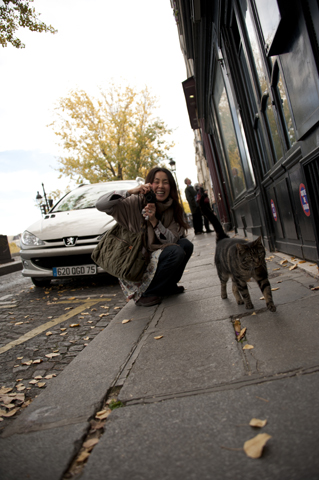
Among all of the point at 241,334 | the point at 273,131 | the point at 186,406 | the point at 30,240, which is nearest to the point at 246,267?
the point at 241,334

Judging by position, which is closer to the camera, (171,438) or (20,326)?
(171,438)

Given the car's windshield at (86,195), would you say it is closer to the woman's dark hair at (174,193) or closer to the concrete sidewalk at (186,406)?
the woman's dark hair at (174,193)

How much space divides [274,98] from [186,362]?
10.3 feet

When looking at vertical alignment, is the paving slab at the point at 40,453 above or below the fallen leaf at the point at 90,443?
above

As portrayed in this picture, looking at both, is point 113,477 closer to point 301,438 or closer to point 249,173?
point 301,438

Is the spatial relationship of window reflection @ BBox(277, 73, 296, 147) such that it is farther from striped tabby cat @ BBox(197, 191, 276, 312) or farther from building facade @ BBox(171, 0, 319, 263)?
striped tabby cat @ BBox(197, 191, 276, 312)

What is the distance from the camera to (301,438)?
4.09 feet

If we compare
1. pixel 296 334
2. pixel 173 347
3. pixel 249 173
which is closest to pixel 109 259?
pixel 173 347

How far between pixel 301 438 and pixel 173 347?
1.26 meters

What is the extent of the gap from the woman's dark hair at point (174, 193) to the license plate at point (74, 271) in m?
1.93

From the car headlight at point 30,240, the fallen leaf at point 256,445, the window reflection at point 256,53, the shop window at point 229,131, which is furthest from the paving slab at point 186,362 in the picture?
the shop window at point 229,131

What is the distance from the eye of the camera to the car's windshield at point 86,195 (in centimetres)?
661

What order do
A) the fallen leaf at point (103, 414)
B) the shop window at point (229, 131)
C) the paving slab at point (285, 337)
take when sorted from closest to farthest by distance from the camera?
the fallen leaf at point (103, 414) → the paving slab at point (285, 337) → the shop window at point (229, 131)

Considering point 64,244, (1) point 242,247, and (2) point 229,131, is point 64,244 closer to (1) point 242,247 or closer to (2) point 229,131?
(1) point 242,247
